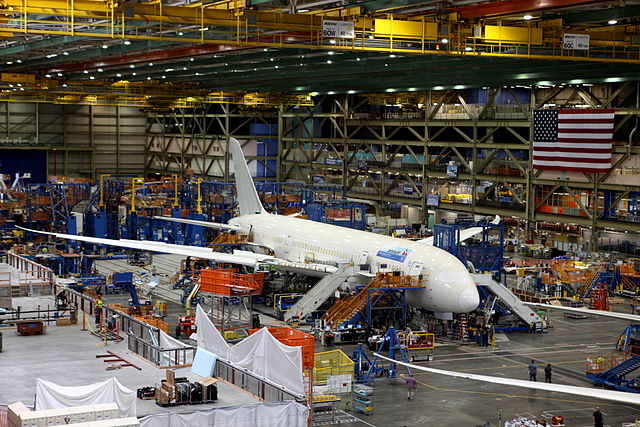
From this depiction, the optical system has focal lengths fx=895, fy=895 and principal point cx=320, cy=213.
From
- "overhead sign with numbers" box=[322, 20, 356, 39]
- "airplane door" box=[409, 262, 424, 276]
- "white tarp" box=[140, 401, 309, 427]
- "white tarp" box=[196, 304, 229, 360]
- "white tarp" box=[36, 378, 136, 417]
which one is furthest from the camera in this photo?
"airplane door" box=[409, 262, 424, 276]

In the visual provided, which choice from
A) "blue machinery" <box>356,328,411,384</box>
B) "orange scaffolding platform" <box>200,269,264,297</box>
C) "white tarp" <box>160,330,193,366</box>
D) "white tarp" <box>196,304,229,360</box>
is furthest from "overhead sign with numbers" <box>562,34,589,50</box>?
"white tarp" <box>160,330,193,366</box>

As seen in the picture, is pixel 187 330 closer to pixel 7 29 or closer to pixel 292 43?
pixel 292 43

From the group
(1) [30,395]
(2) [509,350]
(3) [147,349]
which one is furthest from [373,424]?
(2) [509,350]

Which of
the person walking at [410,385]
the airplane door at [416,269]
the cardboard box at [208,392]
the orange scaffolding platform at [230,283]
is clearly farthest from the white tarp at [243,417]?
the airplane door at [416,269]

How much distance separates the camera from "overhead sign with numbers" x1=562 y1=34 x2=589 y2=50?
141 ft

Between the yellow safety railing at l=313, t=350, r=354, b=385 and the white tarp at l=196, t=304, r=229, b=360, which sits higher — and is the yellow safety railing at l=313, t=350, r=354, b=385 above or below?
below

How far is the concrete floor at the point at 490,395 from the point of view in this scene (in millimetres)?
34625

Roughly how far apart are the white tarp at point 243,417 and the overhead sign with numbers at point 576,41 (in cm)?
2393

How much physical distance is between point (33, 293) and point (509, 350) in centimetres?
2550

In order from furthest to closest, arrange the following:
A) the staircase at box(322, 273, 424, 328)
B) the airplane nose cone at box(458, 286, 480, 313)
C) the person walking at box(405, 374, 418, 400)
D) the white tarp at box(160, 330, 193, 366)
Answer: the staircase at box(322, 273, 424, 328)
the airplane nose cone at box(458, 286, 480, 313)
the person walking at box(405, 374, 418, 400)
the white tarp at box(160, 330, 193, 366)

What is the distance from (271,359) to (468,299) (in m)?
17.1

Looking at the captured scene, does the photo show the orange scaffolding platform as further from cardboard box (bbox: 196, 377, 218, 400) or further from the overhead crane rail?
cardboard box (bbox: 196, 377, 218, 400)

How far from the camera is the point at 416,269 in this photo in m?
48.1

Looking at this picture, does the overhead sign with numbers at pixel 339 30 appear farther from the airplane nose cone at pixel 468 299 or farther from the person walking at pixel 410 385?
the airplane nose cone at pixel 468 299
